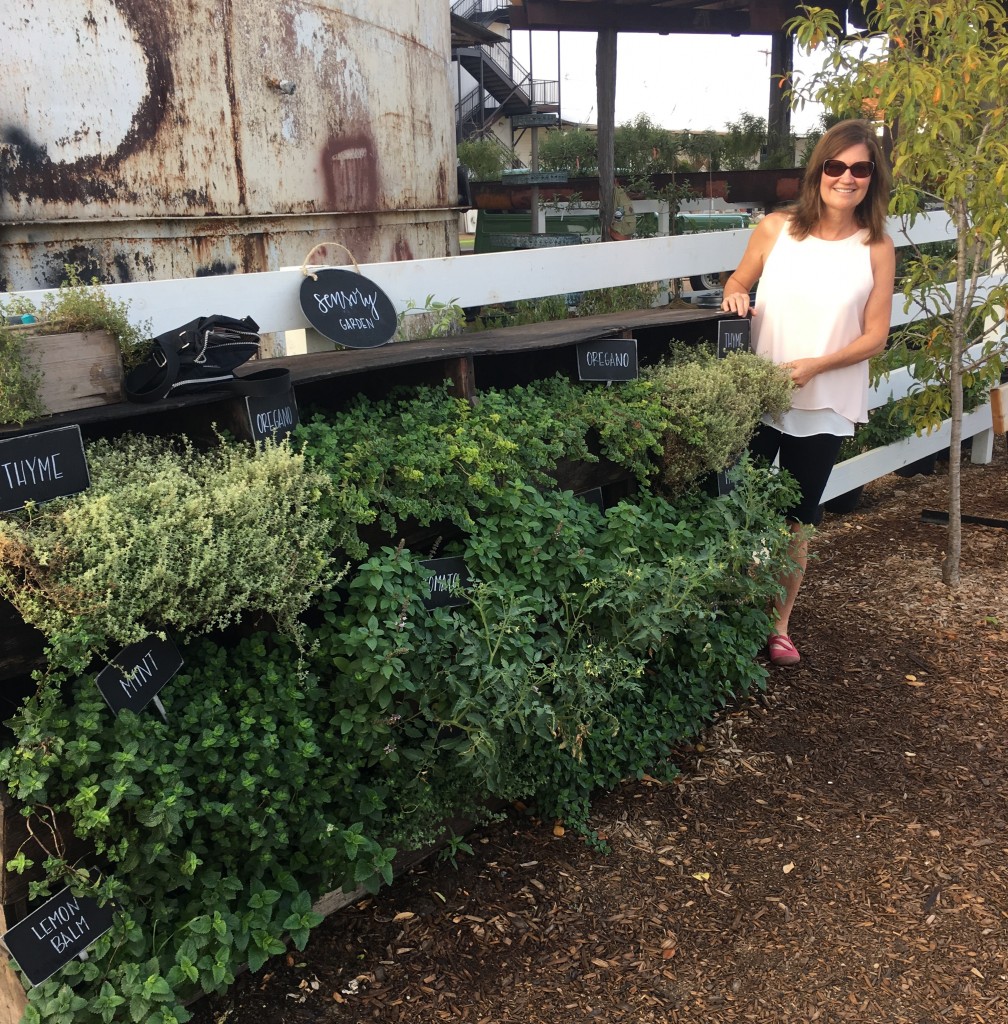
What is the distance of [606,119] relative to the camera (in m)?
12.7

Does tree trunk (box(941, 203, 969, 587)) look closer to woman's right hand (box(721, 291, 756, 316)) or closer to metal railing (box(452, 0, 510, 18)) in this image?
woman's right hand (box(721, 291, 756, 316))

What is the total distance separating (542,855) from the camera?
288 cm

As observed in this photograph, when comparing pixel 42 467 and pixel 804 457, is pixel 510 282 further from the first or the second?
pixel 42 467

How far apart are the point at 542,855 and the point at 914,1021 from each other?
1.05m

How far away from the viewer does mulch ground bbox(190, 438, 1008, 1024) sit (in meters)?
2.38

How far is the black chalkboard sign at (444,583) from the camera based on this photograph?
8.98ft

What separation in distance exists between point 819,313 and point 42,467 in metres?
2.90

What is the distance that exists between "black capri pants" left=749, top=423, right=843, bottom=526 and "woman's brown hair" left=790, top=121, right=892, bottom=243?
0.80 m

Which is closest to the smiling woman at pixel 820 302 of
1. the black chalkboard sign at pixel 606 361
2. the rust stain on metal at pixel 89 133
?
the black chalkboard sign at pixel 606 361

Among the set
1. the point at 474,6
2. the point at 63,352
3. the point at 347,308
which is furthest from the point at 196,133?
the point at 474,6

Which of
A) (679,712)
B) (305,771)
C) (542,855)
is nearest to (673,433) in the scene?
(679,712)

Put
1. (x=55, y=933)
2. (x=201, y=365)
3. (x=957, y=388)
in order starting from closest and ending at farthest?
(x=55, y=933) < (x=201, y=365) < (x=957, y=388)

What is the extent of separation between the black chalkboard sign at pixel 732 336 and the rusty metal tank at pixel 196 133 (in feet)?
7.84

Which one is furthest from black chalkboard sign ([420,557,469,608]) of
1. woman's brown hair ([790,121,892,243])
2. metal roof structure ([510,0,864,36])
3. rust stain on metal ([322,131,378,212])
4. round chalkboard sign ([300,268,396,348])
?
metal roof structure ([510,0,864,36])
